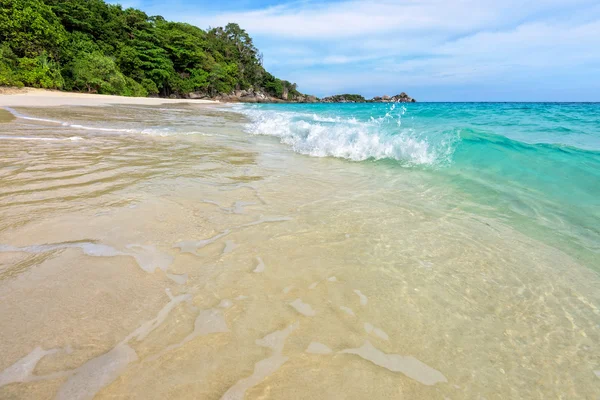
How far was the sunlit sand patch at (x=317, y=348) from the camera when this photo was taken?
4.92ft

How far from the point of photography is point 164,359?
138 centimetres

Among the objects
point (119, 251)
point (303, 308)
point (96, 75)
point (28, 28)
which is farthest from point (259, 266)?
point (96, 75)

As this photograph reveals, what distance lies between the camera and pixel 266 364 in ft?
4.60

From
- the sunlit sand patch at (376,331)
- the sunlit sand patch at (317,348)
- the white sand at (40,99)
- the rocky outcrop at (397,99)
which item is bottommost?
the sunlit sand patch at (376,331)

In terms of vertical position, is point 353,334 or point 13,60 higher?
point 13,60

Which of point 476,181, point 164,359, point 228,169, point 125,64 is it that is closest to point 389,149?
point 476,181

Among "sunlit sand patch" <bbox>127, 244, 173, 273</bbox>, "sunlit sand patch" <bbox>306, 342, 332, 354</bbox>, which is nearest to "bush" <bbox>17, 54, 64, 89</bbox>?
"sunlit sand patch" <bbox>127, 244, 173, 273</bbox>

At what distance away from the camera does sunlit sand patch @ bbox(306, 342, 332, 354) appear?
150 centimetres

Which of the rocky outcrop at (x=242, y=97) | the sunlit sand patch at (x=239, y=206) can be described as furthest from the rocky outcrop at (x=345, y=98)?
the sunlit sand patch at (x=239, y=206)

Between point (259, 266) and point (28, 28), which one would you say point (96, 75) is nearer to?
point (28, 28)

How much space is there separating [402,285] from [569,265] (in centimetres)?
157

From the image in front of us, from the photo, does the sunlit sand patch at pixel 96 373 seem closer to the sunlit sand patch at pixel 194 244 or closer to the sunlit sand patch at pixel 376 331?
the sunlit sand patch at pixel 194 244

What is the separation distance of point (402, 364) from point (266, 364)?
66 cm

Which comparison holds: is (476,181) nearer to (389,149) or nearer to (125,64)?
(389,149)
